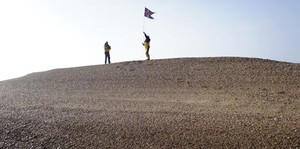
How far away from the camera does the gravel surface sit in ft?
34.4

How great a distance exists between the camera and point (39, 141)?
1098 centimetres

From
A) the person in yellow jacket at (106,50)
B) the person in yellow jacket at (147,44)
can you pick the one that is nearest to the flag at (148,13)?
the person in yellow jacket at (147,44)

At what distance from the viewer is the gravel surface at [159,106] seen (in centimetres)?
1049

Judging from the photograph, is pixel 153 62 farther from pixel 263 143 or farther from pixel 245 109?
pixel 263 143

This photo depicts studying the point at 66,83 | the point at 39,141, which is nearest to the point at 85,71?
the point at 66,83

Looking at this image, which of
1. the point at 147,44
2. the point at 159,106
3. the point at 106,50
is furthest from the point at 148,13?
the point at 159,106

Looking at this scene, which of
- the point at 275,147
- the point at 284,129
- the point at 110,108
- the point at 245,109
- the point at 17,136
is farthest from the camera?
the point at 110,108

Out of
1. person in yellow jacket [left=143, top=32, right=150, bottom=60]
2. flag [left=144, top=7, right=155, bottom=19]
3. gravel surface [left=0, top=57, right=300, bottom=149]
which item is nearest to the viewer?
gravel surface [left=0, top=57, right=300, bottom=149]

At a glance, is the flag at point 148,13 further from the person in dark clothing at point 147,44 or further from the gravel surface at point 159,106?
the gravel surface at point 159,106

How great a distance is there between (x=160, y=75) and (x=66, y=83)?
506 centimetres

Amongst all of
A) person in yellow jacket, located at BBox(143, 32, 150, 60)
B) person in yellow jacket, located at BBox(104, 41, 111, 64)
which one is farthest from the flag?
person in yellow jacket, located at BBox(104, 41, 111, 64)

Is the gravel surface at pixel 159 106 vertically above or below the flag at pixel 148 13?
below

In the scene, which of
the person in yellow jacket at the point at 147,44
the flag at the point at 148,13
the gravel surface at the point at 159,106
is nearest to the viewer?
the gravel surface at the point at 159,106

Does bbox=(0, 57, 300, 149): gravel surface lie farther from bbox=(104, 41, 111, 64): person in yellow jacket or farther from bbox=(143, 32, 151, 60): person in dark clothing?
bbox=(104, 41, 111, 64): person in yellow jacket
